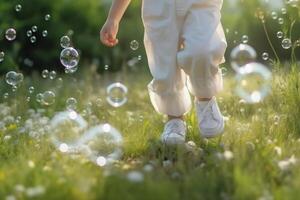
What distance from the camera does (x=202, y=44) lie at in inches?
153

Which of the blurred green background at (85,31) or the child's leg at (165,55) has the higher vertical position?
the blurred green background at (85,31)

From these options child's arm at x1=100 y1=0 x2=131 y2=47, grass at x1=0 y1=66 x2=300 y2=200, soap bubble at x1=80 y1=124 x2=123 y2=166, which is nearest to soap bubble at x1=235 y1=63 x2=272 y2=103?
grass at x1=0 y1=66 x2=300 y2=200

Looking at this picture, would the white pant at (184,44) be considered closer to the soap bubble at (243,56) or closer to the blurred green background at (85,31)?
the soap bubble at (243,56)

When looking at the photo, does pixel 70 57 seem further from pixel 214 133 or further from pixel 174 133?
pixel 214 133

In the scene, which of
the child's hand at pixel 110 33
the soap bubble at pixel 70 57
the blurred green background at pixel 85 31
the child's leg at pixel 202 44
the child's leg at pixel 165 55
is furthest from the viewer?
the blurred green background at pixel 85 31

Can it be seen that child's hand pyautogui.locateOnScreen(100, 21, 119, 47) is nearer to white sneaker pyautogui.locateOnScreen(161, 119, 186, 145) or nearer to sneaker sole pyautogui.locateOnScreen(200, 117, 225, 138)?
white sneaker pyautogui.locateOnScreen(161, 119, 186, 145)

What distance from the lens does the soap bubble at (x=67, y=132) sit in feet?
13.5

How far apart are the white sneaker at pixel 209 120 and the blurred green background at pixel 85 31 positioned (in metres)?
5.23

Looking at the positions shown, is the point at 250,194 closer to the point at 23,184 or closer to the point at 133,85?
the point at 23,184

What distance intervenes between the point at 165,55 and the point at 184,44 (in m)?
0.15

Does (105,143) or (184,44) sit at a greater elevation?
(184,44)

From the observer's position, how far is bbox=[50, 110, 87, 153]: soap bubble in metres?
4.11

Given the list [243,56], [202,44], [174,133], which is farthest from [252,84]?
[202,44]

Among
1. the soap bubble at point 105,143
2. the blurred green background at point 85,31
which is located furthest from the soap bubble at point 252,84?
the blurred green background at point 85,31
